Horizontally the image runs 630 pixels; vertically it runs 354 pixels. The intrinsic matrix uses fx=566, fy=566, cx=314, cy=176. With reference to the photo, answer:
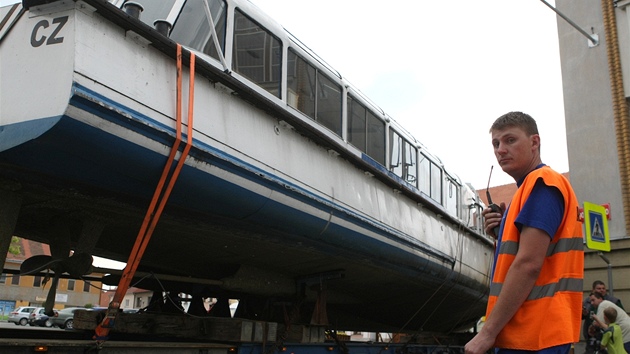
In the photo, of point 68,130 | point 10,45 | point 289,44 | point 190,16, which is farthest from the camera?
point 289,44

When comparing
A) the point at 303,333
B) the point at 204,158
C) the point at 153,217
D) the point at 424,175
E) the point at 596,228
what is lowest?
the point at 303,333

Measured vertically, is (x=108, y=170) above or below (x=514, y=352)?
above

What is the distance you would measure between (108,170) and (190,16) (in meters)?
1.38

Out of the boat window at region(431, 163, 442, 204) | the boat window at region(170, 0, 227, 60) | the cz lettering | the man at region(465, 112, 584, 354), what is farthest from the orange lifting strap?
the boat window at region(431, 163, 442, 204)

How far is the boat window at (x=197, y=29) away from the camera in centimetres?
400

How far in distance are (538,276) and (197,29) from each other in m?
3.10

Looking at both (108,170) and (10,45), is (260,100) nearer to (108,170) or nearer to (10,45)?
(108,170)

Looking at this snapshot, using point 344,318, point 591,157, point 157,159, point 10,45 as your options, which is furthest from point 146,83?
point 591,157

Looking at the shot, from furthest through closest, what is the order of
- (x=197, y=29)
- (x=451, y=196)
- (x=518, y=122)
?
1. (x=451, y=196)
2. (x=197, y=29)
3. (x=518, y=122)

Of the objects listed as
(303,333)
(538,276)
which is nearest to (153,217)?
(303,333)

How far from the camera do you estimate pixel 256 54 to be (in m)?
4.50

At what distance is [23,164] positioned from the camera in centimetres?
311

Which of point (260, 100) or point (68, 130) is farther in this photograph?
point (260, 100)

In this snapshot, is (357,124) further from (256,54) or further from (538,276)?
(538,276)
